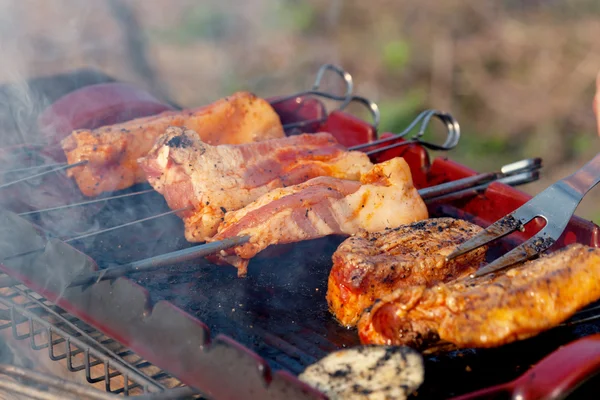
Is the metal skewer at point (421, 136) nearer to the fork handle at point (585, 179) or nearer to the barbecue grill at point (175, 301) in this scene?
the barbecue grill at point (175, 301)

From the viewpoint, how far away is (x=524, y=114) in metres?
8.34

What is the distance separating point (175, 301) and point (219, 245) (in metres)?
0.35

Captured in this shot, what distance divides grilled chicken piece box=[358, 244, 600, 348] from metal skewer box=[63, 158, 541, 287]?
2.73ft

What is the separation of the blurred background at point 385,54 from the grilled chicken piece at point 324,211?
4.46 meters

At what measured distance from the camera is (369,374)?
2.35 meters

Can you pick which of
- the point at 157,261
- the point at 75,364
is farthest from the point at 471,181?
the point at 75,364

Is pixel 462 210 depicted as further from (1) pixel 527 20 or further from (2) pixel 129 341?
(1) pixel 527 20

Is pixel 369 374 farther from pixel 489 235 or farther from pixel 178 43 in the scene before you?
pixel 178 43

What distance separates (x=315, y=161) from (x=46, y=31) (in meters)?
7.47

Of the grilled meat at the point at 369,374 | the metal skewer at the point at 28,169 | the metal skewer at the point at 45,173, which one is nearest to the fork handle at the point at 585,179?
the grilled meat at the point at 369,374

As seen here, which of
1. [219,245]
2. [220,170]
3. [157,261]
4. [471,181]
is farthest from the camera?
[471,181]

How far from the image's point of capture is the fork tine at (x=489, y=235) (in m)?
2.95

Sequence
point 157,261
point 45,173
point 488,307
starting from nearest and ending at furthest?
point 488,307
point 157,261
point 45,173

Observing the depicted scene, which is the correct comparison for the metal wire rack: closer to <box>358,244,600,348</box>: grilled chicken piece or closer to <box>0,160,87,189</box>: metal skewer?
<box>0,160,87,189</box>: metal skewer
